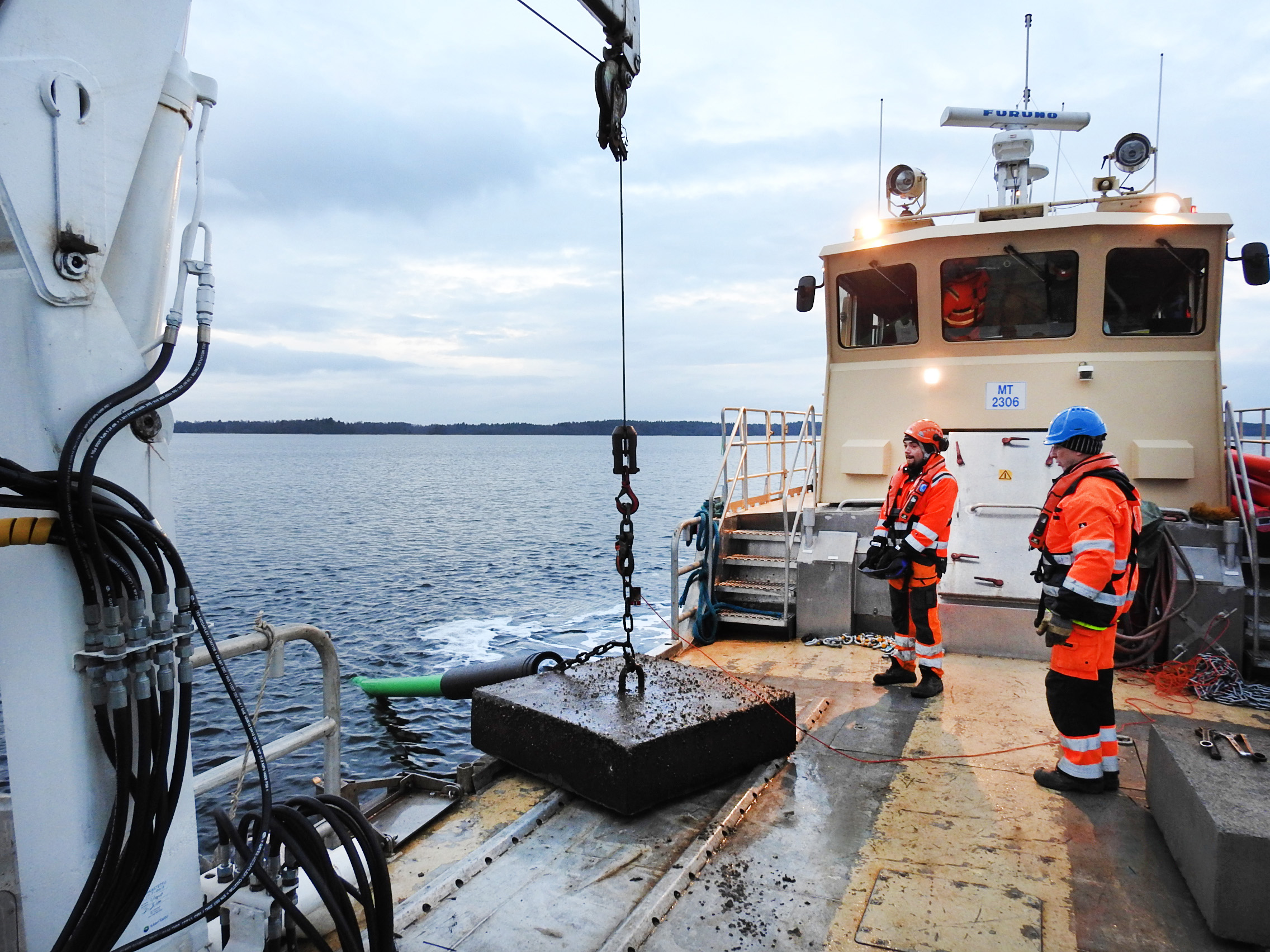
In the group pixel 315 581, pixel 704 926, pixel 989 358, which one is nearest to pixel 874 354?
pixel 989 358

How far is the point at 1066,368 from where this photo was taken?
7625 mm

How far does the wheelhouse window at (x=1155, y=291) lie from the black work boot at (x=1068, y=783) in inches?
197

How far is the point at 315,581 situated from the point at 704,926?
1893 cm

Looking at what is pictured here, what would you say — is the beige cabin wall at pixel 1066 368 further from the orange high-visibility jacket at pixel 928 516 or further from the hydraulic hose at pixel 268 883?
the hydraulic hose at pixel 268 883

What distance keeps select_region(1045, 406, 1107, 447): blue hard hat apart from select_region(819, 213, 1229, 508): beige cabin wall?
286cm

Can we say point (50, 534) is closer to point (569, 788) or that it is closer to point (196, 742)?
point (569, 788)

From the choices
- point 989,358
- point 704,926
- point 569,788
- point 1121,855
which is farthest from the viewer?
point 989,358

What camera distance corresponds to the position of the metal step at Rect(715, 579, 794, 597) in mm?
7523

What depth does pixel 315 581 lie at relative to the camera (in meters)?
19.9

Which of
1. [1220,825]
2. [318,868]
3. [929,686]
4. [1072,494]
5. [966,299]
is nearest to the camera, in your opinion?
[318,868]

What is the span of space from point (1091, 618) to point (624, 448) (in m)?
2.51

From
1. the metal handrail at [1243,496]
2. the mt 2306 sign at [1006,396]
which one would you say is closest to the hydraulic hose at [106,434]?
the metal handrail at [1243,496]

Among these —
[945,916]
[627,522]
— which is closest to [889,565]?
[627,522]

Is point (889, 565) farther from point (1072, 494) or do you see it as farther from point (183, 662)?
point (183, 662)
